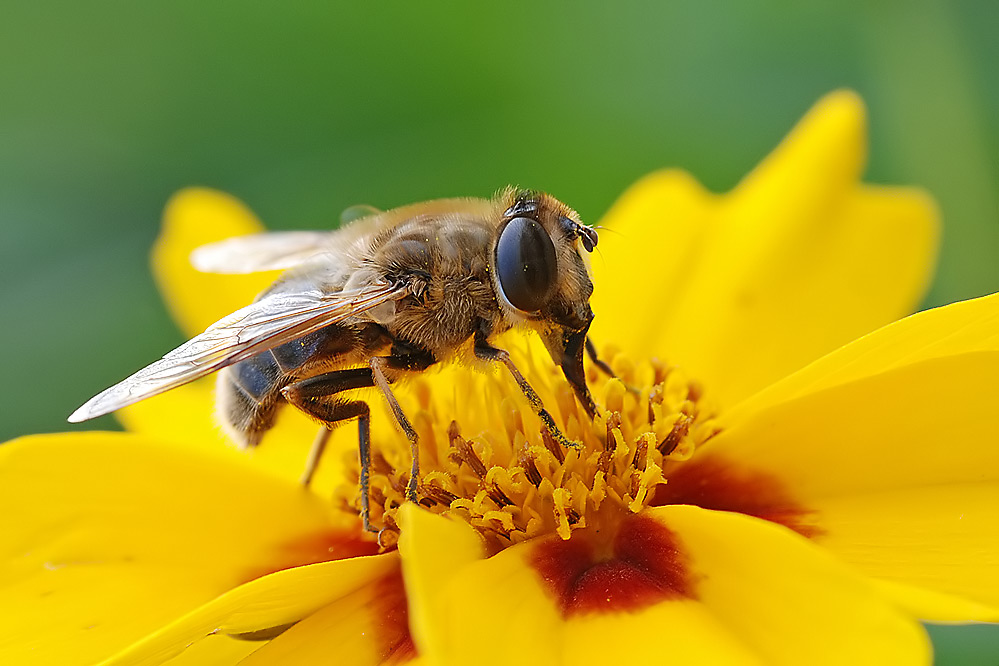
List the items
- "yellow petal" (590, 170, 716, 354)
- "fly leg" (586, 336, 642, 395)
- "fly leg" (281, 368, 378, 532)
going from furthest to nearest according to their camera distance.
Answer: "yellow petal" (590, 170, 716, 354) → "fly leg" (586, 336, 642, 395) → "fly leg" (281, 368, 378, 532)

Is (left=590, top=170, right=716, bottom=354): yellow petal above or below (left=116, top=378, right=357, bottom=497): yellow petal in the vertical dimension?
above

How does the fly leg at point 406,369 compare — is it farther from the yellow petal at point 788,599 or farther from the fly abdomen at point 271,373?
the yellow petal at point 788,599

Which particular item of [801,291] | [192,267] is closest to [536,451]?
[801,291]

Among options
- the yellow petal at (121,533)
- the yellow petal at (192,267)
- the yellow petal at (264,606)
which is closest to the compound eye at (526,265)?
the yellow petal at (264,606)

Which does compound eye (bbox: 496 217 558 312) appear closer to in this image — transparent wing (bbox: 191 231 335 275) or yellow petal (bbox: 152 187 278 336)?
transparent wing (bbox: 191 231 335 275)

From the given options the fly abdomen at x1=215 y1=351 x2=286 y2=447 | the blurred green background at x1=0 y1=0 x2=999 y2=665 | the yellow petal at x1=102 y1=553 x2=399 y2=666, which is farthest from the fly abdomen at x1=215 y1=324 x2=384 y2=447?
the blurred green background at x1=0 y1=0 x2=999 y2=665

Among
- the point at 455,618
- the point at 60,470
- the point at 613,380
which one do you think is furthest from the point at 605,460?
the point at 60,470
